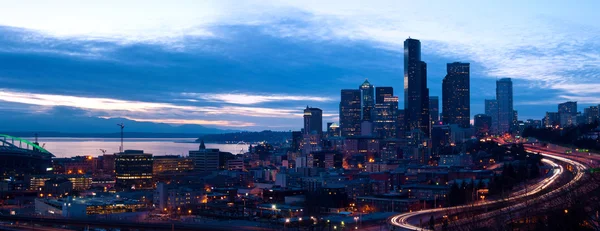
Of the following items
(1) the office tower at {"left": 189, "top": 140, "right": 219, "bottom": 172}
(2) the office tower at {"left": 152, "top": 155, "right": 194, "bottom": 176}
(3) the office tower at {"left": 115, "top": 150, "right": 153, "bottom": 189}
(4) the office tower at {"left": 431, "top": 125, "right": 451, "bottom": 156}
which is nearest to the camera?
(3) the office tower at {"left": 115, "top": 150, "right": 153, "bottom": 189}

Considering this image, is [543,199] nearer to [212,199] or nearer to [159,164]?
[212,199]

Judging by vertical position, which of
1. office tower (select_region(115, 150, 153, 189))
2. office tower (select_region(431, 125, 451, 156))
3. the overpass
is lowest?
the overpass

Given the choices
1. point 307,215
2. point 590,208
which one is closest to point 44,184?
point 307,215

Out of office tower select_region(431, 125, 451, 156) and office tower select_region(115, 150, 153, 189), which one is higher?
office tower select_region(431, 125, 451, 156)

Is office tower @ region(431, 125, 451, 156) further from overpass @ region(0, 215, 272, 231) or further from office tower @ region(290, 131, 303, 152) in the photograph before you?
overpass @ region(0, 215, 272, 231)

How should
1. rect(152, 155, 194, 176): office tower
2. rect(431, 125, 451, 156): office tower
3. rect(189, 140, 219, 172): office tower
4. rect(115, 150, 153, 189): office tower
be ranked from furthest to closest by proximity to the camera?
rect(431, 125, 451, 156): office tower < rect(189, 140, 219, 172): office tower < rect(152, 155, 194, 176): office tower < rect(115, 150, 153, 189): office tower

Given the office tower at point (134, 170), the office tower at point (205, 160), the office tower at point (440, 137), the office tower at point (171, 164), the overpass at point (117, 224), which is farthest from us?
the office tower at point (440, 137)

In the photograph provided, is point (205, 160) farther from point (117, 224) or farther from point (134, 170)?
point (117, 224)

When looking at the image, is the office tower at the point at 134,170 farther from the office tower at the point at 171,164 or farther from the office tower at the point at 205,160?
the office tower at the point at 205,160

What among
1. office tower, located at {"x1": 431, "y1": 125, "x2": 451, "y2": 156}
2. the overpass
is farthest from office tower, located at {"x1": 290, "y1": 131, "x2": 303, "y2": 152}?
the overpass

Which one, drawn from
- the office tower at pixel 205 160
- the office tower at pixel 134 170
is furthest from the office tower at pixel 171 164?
the office tower at pixel 134 170
